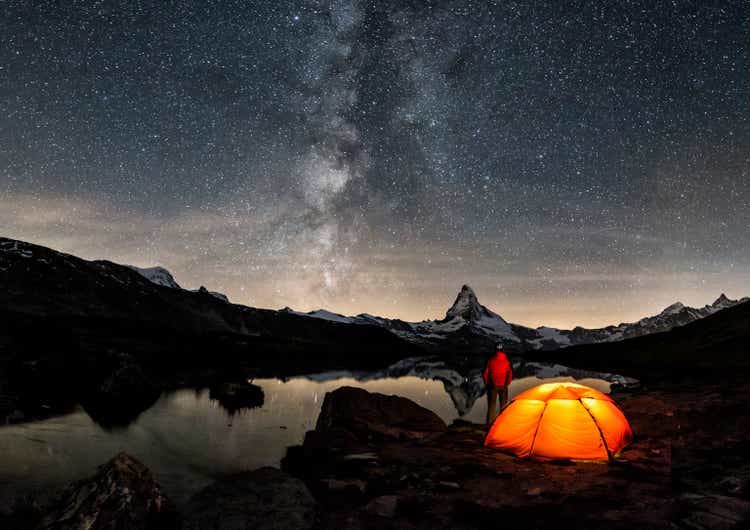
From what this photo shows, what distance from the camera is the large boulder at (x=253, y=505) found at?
7809 mm

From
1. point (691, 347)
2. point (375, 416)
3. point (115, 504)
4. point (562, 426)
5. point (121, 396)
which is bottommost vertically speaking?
point (121, 396)

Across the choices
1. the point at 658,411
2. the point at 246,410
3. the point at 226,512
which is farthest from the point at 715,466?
the point at 246,410

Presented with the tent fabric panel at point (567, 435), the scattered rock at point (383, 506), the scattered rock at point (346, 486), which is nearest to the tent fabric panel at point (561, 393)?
the tent fabric panel at point (567, 435)

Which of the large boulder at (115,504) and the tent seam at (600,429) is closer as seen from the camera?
the large boulder at (115,504)

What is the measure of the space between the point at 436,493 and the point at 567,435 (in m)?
5.14

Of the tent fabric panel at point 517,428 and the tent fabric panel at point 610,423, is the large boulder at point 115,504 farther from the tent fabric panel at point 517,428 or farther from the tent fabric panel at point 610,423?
the tent fabric panel at point 610,423

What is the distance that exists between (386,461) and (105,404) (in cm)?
2173

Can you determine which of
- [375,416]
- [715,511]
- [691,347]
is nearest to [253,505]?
[715,511]

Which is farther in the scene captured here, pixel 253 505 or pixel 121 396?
A: pixel 121 396

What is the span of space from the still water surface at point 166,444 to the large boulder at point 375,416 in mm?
2028

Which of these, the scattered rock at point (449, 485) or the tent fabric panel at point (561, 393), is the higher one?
the tent fabric panel at point (561, 393)

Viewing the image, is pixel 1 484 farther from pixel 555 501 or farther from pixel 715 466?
pixel 715 466

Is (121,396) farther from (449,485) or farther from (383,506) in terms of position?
(383,506)

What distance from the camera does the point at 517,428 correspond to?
13.5 m
